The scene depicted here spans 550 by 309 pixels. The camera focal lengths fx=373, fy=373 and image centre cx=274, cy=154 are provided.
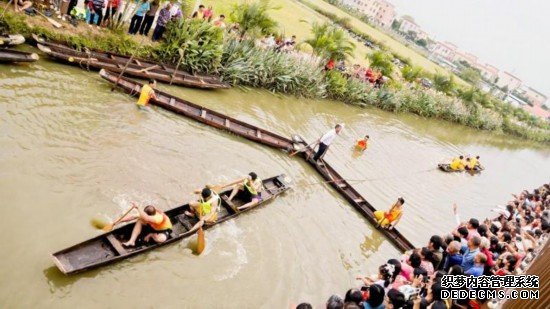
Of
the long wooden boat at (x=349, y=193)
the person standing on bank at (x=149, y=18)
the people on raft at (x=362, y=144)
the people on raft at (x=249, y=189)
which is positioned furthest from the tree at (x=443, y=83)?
the people on raft at (x=249, y=189)

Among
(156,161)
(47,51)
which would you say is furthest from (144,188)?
(47,51)

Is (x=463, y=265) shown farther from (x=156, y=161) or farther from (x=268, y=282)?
(x=156, y=161)

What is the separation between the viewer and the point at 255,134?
1423cm

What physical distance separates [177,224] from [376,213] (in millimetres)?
6787

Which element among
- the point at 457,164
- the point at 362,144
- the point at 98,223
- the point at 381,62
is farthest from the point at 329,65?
the point at 98,223

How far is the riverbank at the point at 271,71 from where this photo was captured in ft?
44.8

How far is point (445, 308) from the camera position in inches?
242

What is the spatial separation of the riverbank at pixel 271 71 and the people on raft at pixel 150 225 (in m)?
9.13

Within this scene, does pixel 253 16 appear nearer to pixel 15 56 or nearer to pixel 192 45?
pixel 192 45

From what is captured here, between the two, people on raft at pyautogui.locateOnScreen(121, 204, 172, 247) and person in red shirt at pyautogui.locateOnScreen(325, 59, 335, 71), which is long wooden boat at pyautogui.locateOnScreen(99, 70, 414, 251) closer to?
people on raft at pyautogui.locateOnScreen(121, 204, 172, 247)

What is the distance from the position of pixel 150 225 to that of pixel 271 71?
43.3 feet

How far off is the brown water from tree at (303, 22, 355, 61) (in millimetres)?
5894

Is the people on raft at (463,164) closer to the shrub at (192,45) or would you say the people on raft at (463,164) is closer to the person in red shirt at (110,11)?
the shrub at (192,45)

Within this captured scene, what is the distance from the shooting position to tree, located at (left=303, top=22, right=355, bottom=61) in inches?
812
